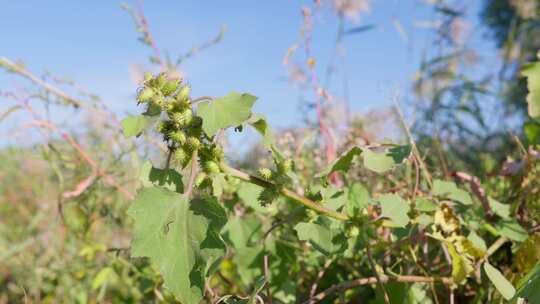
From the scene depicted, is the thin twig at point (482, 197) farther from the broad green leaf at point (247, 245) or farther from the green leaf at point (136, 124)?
the green leaf at point (136, 124)

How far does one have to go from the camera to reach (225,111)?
2.84 feet

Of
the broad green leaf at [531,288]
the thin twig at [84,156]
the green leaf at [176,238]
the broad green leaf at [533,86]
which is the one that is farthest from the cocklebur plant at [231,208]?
the thin twig at [84,156]

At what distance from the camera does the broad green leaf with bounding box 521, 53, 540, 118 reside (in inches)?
46.6

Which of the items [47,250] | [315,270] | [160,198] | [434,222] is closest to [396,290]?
[434,222]

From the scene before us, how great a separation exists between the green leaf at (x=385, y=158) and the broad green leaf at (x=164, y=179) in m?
0.35

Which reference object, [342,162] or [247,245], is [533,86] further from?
[247,245]

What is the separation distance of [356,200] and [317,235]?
0.16 meters

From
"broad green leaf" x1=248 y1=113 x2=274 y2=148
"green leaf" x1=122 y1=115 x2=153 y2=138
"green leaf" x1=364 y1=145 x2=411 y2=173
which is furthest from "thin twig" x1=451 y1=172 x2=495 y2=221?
"green leaf" x1=122 y1=115 x2=153 y2=138

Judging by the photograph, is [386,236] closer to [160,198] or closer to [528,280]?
[528,280]

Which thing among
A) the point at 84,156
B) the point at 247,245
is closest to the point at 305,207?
the point at 247,245

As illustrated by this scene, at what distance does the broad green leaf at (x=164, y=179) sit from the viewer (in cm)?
96

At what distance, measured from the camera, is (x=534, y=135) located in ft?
4.74

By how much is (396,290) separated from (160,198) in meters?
0.59

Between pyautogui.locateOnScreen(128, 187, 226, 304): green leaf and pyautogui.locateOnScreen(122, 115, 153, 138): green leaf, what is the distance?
101 mm
